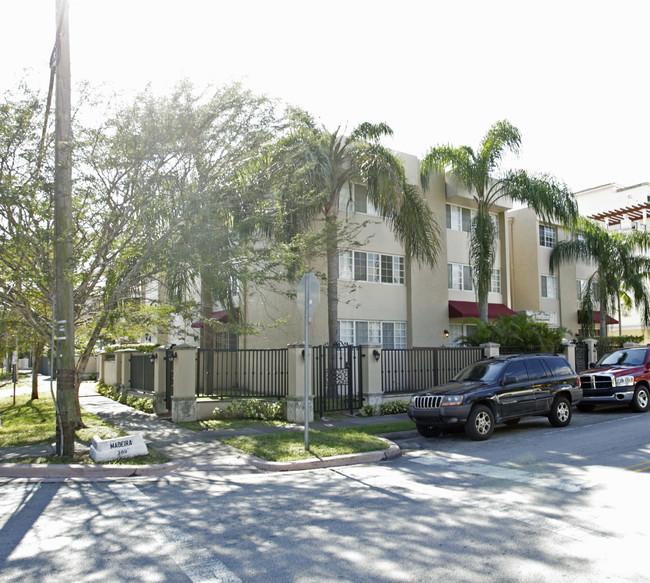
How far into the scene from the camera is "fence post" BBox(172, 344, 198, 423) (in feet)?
46.5

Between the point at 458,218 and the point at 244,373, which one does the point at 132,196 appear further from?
the point at 458,218

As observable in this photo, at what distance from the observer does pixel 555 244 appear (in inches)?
1195

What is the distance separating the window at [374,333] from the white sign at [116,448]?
11469 mm

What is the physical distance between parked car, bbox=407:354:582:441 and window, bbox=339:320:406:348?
844cm

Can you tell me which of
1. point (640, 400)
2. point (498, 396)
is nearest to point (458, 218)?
point (640, 400)

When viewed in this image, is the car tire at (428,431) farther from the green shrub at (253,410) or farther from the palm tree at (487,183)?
the palm tree at (487,183)

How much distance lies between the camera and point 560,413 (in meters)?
13.0

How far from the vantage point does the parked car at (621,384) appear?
15414 millimetres

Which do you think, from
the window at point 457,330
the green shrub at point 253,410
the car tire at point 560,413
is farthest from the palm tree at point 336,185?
the car tire at point 560,413

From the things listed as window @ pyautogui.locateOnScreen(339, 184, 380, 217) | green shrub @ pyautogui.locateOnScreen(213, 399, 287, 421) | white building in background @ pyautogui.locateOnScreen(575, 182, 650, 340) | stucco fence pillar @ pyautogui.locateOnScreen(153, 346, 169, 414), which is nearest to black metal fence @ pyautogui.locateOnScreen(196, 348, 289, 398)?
green shrub @ pyautogui.locateOnScreen(213, 399, 287, 421)

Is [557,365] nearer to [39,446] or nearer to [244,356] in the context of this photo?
[244,356]

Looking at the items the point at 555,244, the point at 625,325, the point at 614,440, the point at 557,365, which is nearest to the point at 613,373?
the point at 557,365

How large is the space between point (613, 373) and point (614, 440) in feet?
16.5

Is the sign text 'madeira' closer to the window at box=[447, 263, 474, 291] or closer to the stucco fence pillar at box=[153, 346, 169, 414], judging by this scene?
the stucco fence pillar at box=[153, 346, 169, 414]
